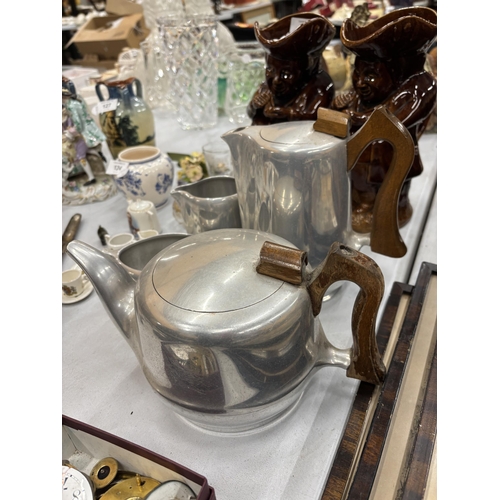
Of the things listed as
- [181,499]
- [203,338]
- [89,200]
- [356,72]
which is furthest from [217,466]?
[89,200]

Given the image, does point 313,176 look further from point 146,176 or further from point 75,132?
point 75,132

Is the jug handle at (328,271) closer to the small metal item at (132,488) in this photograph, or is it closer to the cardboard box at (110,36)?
the small metal item at (132,488)

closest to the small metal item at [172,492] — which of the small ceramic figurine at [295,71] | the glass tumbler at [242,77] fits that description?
the small ceramic figurine at [295,71]

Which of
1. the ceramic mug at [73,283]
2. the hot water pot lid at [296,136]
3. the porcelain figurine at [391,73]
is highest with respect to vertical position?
the porcelain figurine at [391,73]

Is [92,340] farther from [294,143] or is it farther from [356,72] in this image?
[356,72]

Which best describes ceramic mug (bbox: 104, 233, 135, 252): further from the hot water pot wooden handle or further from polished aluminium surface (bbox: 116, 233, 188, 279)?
the hot water pot wooden handle

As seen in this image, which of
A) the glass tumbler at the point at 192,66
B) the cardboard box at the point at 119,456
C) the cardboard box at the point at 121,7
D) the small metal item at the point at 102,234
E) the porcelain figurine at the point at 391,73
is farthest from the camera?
the cardboard box at the point at 121,7

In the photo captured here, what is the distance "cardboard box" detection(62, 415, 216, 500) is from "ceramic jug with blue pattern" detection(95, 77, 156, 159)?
700mm

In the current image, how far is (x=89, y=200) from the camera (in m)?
0.99

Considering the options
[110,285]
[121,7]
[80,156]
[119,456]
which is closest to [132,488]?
[119,456]

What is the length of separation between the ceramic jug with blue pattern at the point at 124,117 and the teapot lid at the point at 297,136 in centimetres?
52

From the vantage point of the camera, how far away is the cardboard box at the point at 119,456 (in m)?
0.38

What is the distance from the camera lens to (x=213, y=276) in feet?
1.30

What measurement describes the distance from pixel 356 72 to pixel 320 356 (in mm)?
463
